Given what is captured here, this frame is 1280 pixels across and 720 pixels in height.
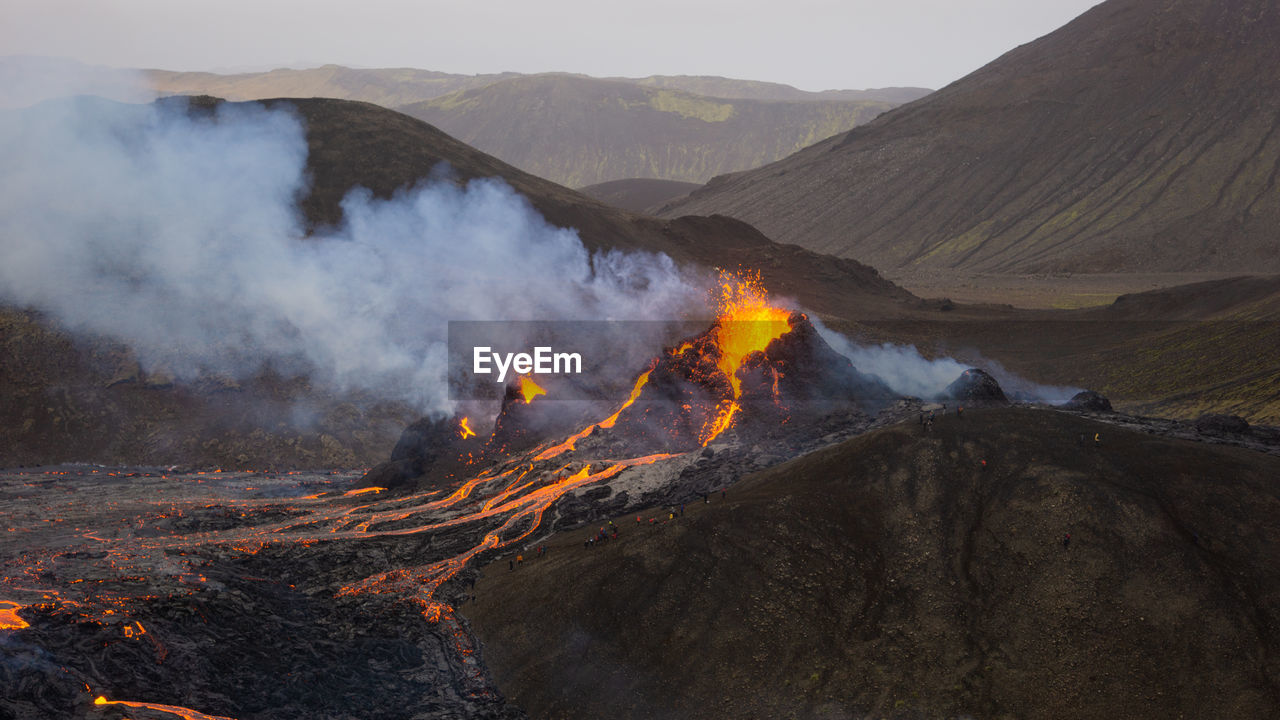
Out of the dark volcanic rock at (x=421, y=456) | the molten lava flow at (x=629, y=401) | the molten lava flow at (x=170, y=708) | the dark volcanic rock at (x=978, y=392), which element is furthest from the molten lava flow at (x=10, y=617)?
the dark volcanic rock at (x=978, y=392)

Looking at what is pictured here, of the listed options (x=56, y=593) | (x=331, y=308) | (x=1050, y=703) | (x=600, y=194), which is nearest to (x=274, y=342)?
(x=331, y=308)

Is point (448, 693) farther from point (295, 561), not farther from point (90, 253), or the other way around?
point (90, 253)

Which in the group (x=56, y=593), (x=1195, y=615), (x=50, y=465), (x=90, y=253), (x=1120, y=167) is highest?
Answer: (x=1120, y=167)

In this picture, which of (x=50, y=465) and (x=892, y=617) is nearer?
(x=892, y=617)

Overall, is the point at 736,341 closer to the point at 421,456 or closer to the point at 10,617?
the point at 421,456

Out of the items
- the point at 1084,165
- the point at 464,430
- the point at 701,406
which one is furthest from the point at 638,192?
the point at 701,406

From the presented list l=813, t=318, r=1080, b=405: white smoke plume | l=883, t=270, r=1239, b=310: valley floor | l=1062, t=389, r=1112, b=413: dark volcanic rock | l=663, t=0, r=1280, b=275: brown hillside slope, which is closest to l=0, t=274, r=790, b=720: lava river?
l=813, t=318, r=1080, b=405: white smoke plume

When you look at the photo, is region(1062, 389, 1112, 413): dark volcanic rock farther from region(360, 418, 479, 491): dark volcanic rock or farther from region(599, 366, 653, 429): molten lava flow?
region(360, 418, 479, 491): dark volcanic rock
